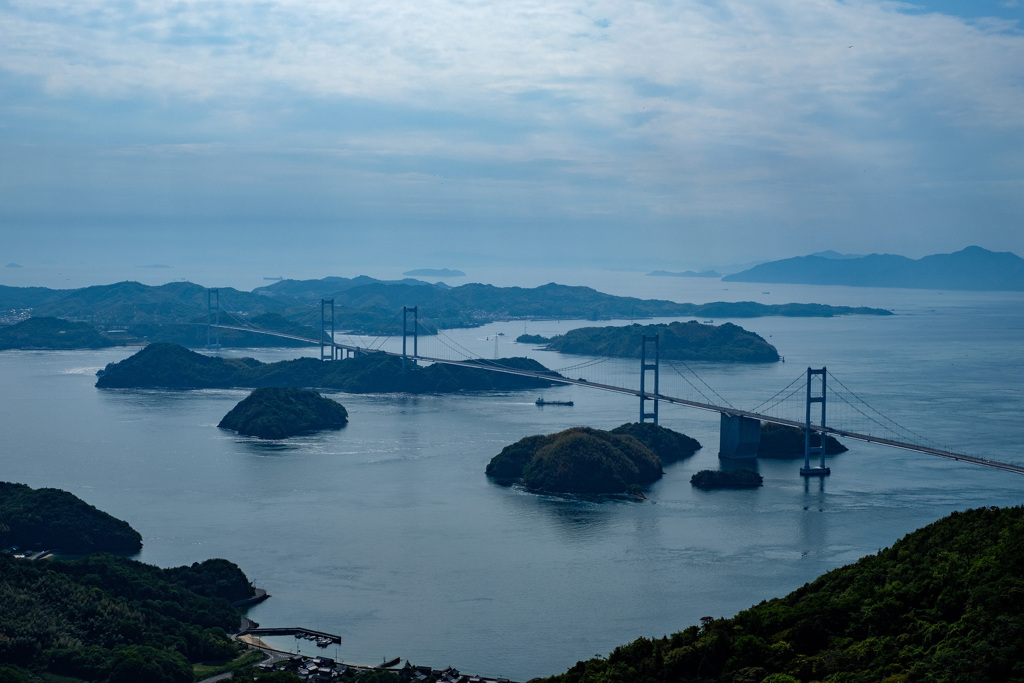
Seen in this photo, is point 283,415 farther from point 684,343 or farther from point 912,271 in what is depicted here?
point 912,271

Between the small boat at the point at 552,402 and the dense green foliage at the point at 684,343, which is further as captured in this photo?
the dense green foliage at the point at 684,343

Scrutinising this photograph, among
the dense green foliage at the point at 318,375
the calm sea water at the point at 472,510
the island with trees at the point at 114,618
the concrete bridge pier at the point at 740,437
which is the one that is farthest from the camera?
the dense green foliage at the point at 318,375

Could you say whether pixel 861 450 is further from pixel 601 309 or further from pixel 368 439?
pixel 601 309

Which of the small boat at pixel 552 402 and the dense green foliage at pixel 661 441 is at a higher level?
the small boat at pixel 552 402

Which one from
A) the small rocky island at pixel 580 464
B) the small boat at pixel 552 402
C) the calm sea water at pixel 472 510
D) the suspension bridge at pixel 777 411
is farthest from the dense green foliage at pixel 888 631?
the small boat at pixel 552 402

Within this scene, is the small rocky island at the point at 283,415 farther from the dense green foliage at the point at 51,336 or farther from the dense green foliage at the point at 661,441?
the dense green foliage at the point at 51,336

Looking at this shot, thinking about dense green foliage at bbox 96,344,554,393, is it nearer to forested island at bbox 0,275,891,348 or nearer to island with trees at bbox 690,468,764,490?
forested island at bbox 0,275,891,348

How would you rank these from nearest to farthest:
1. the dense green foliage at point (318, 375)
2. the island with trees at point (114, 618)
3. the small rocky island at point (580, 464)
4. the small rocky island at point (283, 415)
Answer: the island with trees at point (114, 618)
the small rocky island at point (580, 464)
the small rocky island at point (283, 415)
the dense green foliage at point (318, 375)

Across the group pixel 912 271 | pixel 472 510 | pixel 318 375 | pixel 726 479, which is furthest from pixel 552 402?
pixel 912 271
